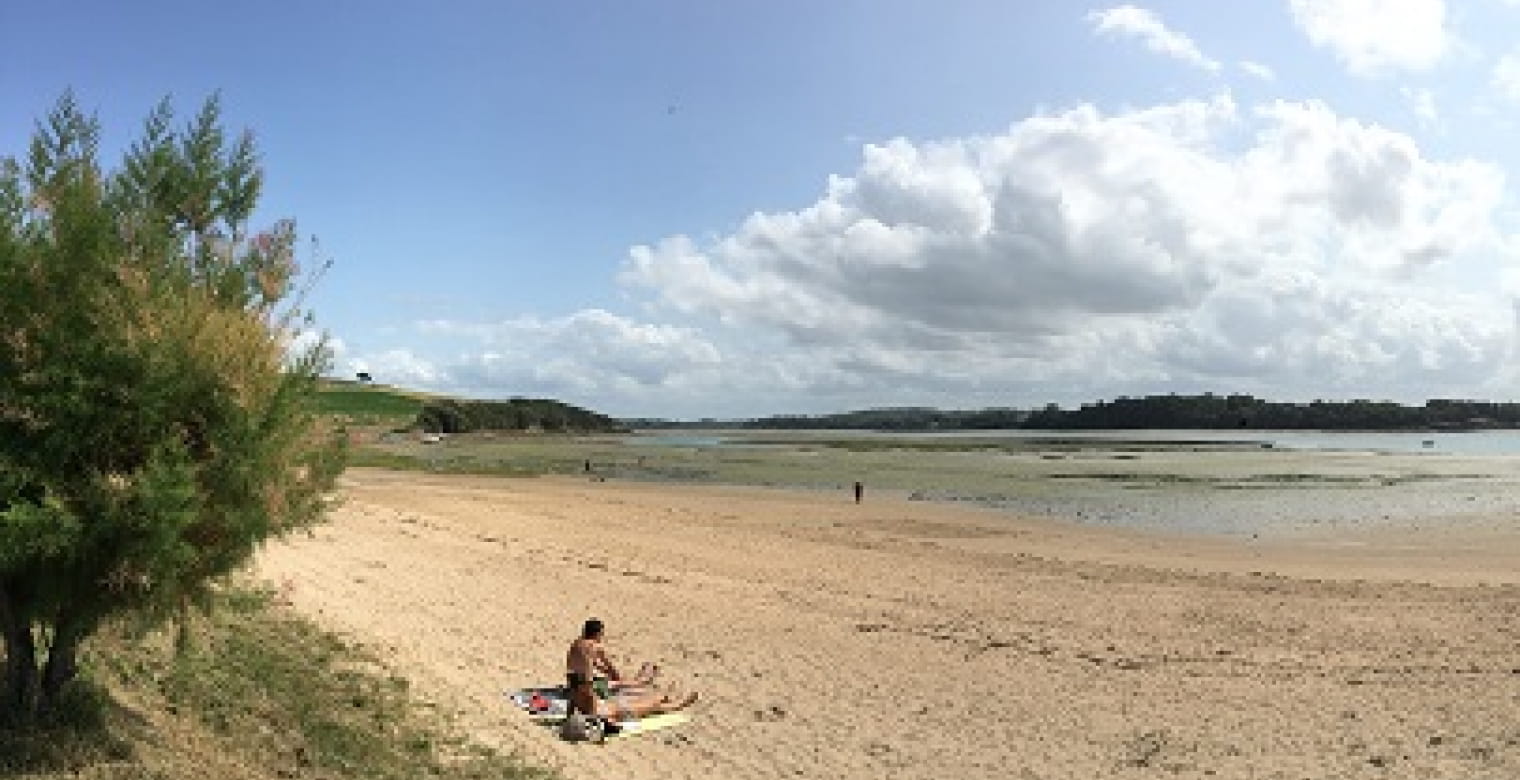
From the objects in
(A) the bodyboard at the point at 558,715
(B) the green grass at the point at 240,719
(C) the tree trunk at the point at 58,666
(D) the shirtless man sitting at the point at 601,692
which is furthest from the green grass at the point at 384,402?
(C) the tree trunk at the point at 58,666

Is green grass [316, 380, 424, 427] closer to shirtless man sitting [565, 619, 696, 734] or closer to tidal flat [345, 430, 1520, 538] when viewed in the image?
tidal flat [345, 430, 1520, 538]

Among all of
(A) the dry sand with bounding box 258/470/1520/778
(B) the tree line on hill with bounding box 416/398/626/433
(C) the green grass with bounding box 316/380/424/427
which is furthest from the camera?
(B) the tree line on hill with bounding box 416/398/626/433

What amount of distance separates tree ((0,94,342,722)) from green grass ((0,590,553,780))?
697 mm

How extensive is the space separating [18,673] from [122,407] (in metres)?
2.53

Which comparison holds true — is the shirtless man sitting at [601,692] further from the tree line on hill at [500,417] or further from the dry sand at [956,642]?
the tree line on hill at [500,417]

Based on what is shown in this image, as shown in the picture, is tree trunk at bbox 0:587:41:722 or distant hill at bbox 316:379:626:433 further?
distant hill at bbox 316:379:626:433

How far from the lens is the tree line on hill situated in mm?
137375

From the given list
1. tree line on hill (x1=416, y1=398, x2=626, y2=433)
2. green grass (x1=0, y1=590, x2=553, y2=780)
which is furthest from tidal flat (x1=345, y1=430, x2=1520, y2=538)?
tree line on hill (x1=416, y1=398, x2=626, y2=433)

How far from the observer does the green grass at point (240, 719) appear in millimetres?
9305

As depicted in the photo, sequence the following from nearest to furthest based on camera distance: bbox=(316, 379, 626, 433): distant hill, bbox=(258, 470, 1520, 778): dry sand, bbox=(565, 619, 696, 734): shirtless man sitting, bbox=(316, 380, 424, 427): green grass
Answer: bbox=(258, 470, 1520, 778): dry sand
bbox=(565, 619, 696, 734): shirtless man sitting
bbox=(316, 380, 424, 427): green grass
bbox=(316, 379, 626, 433): distant hill

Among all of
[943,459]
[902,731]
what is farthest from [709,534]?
[943,459]

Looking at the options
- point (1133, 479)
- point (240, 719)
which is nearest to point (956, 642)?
point (240, 719)

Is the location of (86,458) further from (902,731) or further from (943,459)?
(943,459)

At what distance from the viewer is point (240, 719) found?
11008 mm
